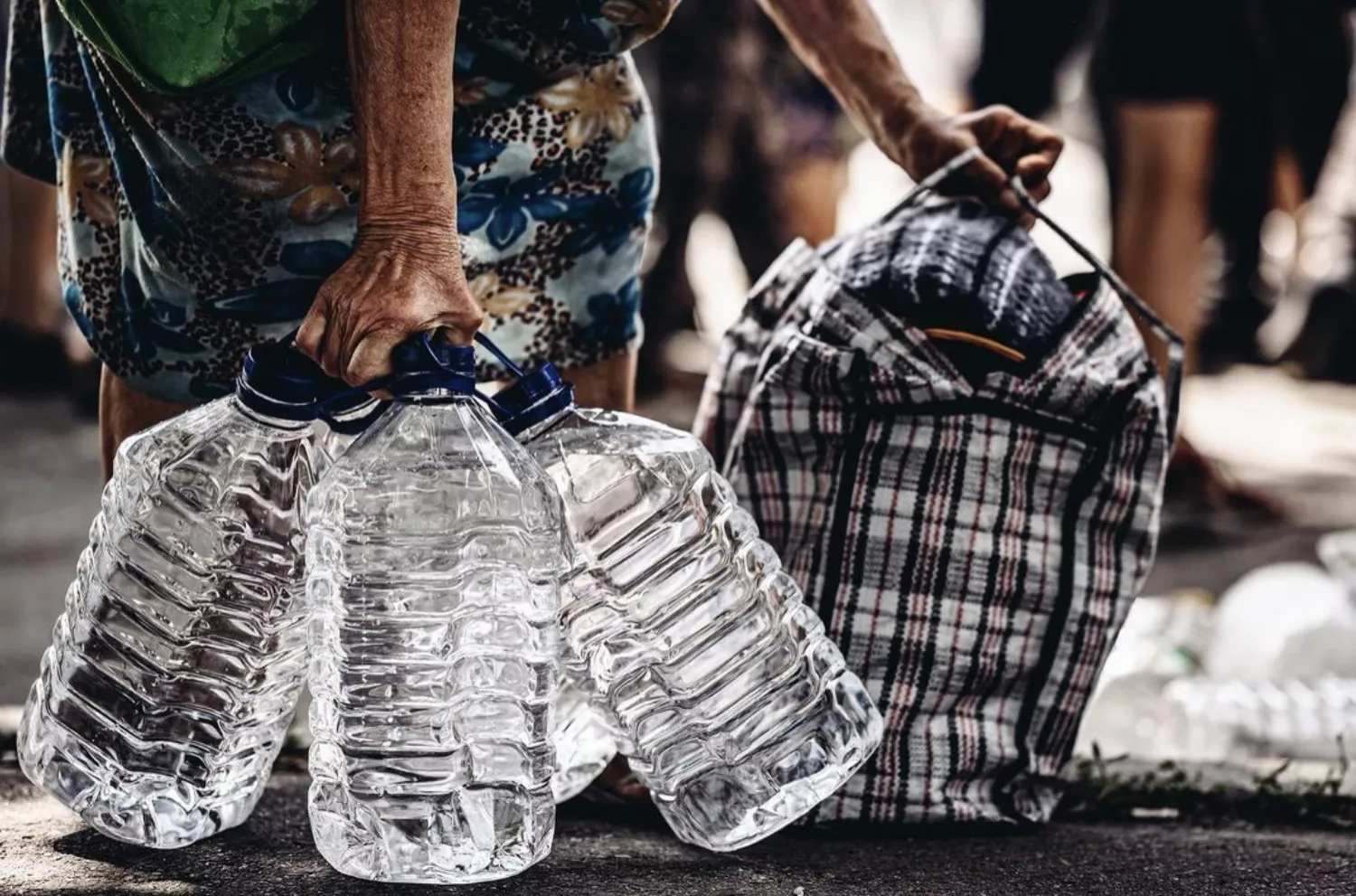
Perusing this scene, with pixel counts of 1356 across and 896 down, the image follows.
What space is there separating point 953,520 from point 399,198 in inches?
31.0

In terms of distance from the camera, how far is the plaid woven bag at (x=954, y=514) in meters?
1.98

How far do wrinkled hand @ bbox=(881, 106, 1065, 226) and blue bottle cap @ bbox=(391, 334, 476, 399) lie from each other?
0.90 metres

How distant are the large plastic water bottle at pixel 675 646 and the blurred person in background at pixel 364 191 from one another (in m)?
0.25

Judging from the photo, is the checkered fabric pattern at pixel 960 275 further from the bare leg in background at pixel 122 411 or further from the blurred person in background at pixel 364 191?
the bare leg in background at pixel 122 411

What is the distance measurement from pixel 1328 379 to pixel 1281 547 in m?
2.69

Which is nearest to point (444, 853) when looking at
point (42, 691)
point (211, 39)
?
point (42, 691)

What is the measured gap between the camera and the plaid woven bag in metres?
1.98

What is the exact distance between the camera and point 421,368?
1590 mm

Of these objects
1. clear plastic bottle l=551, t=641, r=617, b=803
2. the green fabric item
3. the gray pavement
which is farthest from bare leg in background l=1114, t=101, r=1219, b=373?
the green fabric item

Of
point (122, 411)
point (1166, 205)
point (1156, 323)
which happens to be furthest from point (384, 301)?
point (1166, 205)

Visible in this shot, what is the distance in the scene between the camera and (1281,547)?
14.1 ft

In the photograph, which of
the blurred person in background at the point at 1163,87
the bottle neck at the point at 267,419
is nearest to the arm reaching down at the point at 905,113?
the bottle neck at the point at 267,419

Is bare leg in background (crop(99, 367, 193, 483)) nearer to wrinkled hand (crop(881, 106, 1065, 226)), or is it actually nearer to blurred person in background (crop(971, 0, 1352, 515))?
wrinkled hand (crop(881, 106, 1065, 226))

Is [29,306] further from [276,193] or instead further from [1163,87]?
[276,193]
